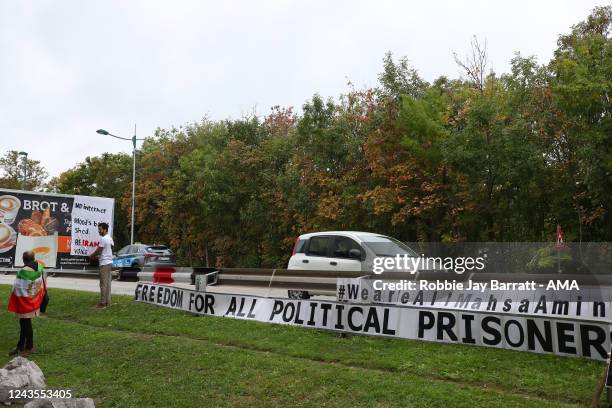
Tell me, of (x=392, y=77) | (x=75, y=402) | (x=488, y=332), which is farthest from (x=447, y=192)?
(x=75, y=402)

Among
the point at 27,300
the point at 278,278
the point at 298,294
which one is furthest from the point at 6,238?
the point at 298,294

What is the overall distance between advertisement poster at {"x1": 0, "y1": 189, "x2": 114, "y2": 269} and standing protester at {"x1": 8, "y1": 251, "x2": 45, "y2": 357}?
394cm

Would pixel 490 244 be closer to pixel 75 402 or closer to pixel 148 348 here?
pixel 148 348

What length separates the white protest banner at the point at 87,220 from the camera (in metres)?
15.3

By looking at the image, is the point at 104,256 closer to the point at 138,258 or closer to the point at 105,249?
the point at 105,249

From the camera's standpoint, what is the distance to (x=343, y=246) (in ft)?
44.4

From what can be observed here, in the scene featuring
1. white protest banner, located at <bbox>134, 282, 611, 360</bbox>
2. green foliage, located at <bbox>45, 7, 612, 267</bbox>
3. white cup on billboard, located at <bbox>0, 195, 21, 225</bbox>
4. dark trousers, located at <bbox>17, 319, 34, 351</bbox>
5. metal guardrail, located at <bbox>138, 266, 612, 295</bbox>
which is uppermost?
green foliage, located at <bbox>45, 7, 612, 267</bbox>

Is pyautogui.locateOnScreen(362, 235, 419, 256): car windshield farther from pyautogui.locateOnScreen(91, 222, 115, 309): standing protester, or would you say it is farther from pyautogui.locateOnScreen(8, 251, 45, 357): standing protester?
pyautogui.locateOnScreen(8, 251, 45, 357): standing protester

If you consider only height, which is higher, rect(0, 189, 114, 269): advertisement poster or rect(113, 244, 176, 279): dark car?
rect(0, 189, 114, 269): advertisement poster

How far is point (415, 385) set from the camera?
6.36m

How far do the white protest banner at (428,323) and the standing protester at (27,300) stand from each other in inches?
114

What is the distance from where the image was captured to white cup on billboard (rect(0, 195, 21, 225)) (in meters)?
14.1

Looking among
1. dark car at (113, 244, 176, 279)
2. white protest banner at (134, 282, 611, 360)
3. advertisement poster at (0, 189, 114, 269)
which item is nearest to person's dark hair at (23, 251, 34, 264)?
white protest banner at (134, 282, 611, 360)

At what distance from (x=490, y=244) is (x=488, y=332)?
11.9 meters
